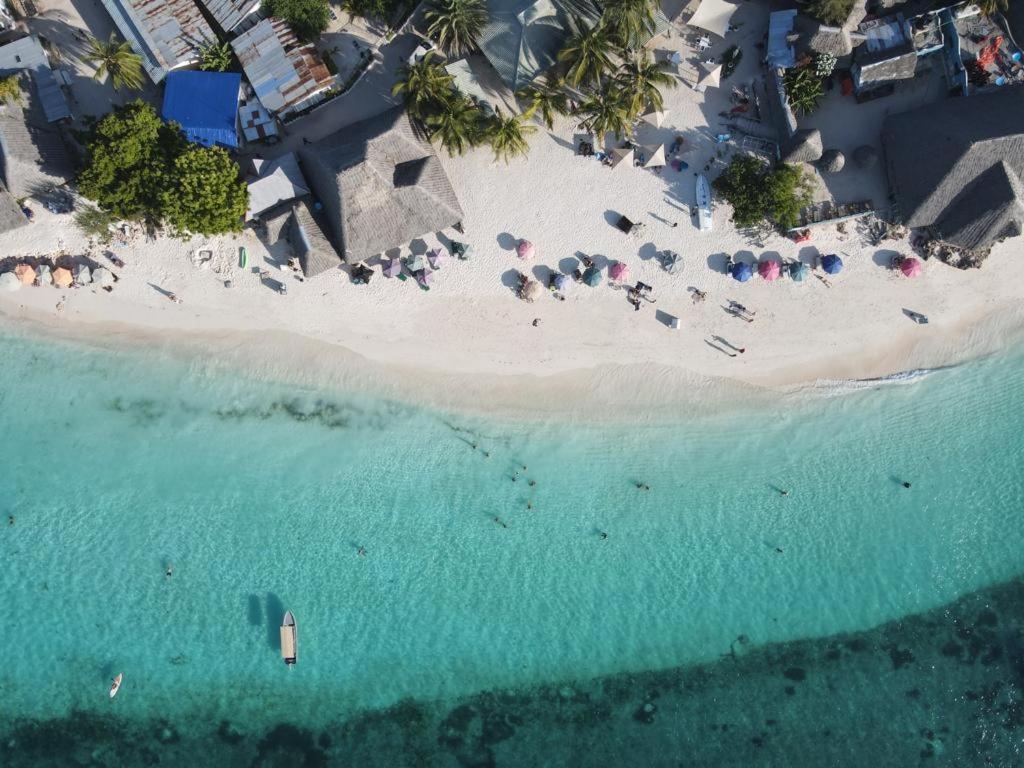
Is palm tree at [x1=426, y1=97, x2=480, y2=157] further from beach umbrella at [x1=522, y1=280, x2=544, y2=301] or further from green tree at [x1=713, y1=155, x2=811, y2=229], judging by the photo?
green tree at [x1=713, y1=155, x2=811, y2=229]

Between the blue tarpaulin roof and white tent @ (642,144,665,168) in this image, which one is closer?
the blue tarpaulin roof

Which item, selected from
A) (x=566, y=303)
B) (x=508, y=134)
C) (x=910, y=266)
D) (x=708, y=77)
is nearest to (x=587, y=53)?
(x=508, y=134)

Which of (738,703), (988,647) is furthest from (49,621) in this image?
(988,647)

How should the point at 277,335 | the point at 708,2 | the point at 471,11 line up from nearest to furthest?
the point at 471,11 < the point at 708,2 < the point at 277,335

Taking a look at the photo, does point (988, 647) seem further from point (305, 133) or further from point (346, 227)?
point (305, 133)

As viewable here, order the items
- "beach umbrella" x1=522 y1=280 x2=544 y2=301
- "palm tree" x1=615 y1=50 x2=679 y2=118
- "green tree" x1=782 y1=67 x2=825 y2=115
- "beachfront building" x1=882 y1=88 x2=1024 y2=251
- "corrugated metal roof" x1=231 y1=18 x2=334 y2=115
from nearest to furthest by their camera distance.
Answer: "beachfront building" x1=882 y1=88 x2=1024 y2=251
"palm tree" x1=615 y1=50 x2=679 y2=118
"corrugated metal roof" x1=231 y1=18 x2=334 y2=115
"green tree" x1=782 y1=67 x2=825 y2=115
"beach umbrella" x1=522 y1=280 x2=544 y2=301

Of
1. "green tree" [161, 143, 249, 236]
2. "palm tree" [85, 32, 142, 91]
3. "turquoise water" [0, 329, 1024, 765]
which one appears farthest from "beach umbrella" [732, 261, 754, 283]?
"palm tree" [85, 32, 142, 91]

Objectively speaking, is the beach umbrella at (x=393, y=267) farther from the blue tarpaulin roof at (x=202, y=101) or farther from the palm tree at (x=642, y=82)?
the palm tree at (x=642, y=82)
